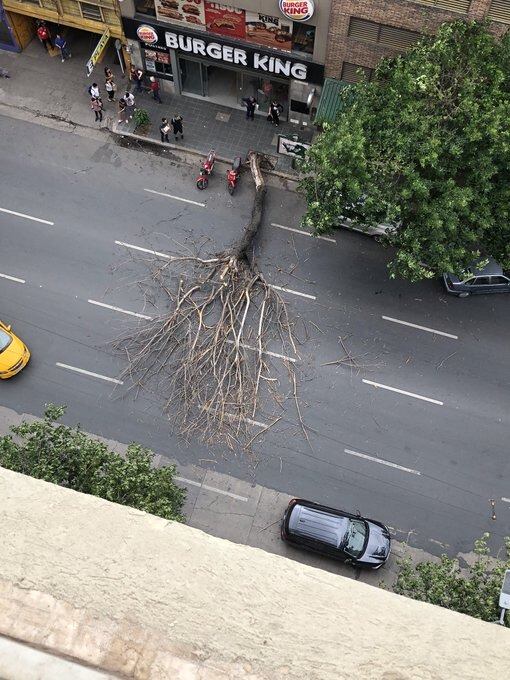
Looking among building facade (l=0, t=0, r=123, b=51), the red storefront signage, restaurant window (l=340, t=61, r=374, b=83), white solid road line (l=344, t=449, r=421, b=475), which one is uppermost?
the red storefront signage

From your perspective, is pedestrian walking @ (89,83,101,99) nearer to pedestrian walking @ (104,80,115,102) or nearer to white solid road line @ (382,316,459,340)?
pedestrian walking @ (104,80,115,102)

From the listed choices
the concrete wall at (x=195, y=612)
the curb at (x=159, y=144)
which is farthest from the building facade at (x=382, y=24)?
the concrete wall at (x=195, y=612)

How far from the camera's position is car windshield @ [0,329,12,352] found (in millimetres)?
23581

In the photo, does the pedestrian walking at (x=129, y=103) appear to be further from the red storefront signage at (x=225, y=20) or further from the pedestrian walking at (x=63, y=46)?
the red storefront signage at (x=225, y=20)

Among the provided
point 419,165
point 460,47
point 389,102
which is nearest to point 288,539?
point 419,165

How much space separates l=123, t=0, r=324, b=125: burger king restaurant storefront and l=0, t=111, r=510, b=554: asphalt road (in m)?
4.04

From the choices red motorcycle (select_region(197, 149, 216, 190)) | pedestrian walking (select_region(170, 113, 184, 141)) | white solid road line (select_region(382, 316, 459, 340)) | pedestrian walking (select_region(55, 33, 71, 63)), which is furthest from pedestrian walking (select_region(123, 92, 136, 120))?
white solid road line (select_region(382, 316, 459, 340))

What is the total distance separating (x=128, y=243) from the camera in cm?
2656

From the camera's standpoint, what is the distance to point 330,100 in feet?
86.2

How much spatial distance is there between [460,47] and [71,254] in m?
16.2

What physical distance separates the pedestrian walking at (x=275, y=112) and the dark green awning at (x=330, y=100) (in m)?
2.68

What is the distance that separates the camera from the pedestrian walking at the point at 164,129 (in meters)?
27.9

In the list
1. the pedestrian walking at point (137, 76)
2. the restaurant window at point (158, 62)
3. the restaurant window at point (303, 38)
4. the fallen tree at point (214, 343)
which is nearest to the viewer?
the fallen tree at point (214, 343)

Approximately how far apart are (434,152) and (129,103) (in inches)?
603
